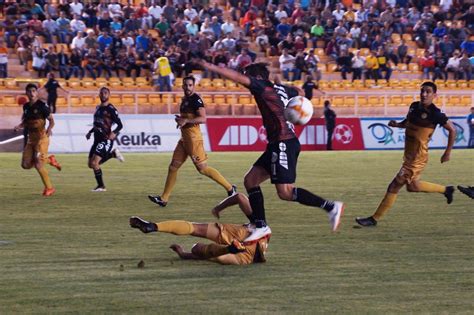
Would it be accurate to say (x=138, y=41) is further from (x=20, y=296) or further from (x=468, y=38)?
(x=20, y=296)

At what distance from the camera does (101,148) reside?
2133 centimetres

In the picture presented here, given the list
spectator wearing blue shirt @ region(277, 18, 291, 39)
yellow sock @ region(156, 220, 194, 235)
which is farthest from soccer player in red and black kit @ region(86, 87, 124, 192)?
spectator wearing blue shirt @ region(277, 18, 291, 39)

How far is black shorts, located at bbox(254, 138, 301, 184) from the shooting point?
1239 cm

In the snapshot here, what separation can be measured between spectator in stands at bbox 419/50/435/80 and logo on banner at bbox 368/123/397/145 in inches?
228

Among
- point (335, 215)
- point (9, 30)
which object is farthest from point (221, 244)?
point (9, 30)

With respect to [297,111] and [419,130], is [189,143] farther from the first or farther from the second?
[297,111]

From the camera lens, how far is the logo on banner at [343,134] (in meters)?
40.1

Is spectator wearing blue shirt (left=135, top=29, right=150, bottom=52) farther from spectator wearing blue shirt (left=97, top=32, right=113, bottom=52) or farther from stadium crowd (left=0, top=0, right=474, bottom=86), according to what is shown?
spectator wearing blue shirt (left=97, top=32, right=113, bottom=52)

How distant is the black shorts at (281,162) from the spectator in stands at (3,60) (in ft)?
86.6

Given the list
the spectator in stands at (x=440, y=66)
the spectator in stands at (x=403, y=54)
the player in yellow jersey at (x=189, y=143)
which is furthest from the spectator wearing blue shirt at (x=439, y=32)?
the player in yellow jersey at (x=189, y=143)

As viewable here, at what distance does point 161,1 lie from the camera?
43.6 m

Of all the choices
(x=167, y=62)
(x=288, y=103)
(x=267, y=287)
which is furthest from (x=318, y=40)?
(x=267, y=287)

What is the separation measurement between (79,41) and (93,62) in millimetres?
931

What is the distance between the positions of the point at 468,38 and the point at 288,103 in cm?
3570
